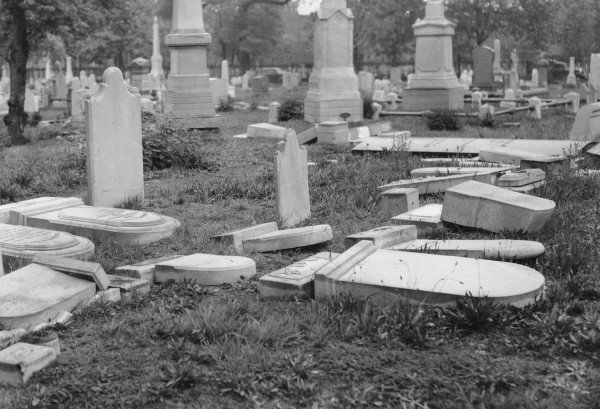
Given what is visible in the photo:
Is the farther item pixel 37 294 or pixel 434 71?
pixel 434 71

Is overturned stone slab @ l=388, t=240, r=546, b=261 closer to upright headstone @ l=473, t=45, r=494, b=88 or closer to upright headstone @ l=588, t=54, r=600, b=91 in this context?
upright headstone @ l=588, t=54, r=600, b=91

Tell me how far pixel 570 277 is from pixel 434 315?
117 centimetres

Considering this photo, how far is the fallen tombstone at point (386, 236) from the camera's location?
238 inches

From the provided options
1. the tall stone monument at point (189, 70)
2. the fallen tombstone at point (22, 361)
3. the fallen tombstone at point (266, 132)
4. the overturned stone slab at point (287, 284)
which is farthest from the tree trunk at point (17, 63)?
the fallen tombstone at point (22, 361)

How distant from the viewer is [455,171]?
9273 millimetres


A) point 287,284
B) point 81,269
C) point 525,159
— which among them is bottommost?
point 287,284

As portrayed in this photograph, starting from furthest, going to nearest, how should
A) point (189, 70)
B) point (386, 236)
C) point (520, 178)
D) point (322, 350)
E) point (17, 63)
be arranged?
point (189, 70)
point (17, 63)
point (520, 178)
point (386, 236)
point (322, 350)

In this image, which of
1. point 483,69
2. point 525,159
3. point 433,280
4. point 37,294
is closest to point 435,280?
point 433,280

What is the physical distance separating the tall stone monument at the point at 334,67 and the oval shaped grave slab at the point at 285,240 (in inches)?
474

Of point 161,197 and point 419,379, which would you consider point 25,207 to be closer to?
point 161,197

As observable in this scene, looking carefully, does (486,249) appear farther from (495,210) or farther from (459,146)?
(459,146)

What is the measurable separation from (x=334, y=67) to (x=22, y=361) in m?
15.3

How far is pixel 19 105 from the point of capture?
58.4 feet

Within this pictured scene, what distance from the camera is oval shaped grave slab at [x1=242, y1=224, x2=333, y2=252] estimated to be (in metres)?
6.46
